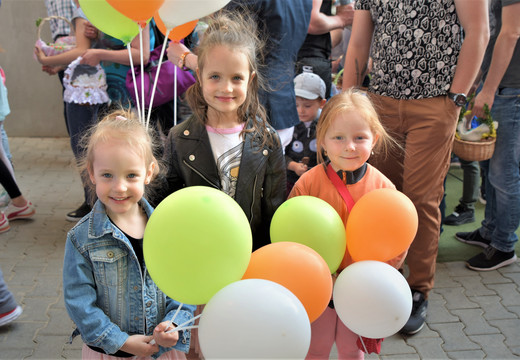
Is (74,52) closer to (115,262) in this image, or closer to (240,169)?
(240,169)

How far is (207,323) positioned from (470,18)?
6.22 feet

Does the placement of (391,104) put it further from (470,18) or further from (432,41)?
(470,18)

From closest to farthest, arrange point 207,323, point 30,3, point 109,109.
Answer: point 207,323 < point 109,109 < point 30,3

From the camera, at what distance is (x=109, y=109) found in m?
3.72

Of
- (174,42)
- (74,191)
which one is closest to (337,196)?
(174,42)

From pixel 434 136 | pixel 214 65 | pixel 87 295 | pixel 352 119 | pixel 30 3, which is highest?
pixel 30 3

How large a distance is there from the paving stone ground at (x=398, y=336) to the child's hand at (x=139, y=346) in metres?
1.11

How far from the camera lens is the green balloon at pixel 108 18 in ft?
6.63

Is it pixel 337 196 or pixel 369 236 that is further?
pixel 337 196

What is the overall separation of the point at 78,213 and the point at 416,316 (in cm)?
294

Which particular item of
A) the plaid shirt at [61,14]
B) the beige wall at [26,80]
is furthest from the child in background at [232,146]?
the beige wall at [26,80]

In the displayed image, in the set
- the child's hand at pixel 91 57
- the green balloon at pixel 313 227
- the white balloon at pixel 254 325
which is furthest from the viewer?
the child's hand at pixel 91 57

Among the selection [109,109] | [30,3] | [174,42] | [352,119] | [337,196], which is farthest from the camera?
→ [30,3]

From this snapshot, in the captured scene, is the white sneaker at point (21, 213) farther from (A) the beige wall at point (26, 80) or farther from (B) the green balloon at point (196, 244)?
(B) the green balloon at point (196, 244)
